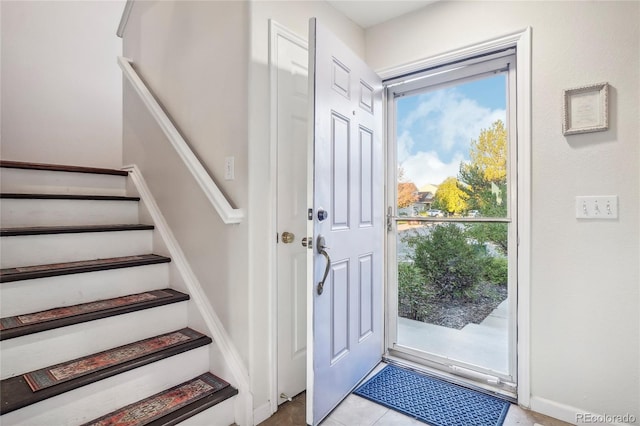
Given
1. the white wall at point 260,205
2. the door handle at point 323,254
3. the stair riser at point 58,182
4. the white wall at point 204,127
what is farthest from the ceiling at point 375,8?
the stair riser at point 58,182

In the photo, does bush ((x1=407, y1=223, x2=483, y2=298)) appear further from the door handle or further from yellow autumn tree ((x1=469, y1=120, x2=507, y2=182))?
the door handle

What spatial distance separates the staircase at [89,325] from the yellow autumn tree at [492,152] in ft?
6.10

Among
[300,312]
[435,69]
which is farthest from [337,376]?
[435,69]

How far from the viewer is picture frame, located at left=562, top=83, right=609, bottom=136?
1.53 meters

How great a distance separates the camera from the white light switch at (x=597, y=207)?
1525mm

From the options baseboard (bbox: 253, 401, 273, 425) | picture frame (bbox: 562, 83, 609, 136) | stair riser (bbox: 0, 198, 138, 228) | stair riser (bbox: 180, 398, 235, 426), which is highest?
picture frame (bbox: 562, 83, 609, 136)

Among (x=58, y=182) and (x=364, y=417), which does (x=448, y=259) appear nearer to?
(x=364, y=417)

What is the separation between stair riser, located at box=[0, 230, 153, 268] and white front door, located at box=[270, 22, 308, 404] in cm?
101

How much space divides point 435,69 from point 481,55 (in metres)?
0.27

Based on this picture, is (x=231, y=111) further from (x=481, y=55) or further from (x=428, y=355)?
(x=428, y=355)

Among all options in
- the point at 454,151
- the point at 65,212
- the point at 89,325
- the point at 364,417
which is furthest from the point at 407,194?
the point at 65,212

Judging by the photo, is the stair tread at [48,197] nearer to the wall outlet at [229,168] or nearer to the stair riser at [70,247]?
the stair riser at [70,247]

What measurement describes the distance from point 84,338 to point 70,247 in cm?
58

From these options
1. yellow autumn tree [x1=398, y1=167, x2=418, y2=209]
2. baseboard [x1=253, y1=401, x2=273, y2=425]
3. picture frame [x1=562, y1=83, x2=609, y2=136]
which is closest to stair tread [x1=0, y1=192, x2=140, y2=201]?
baseboard [x1=253, y1=401, x2=273, y2=425]
